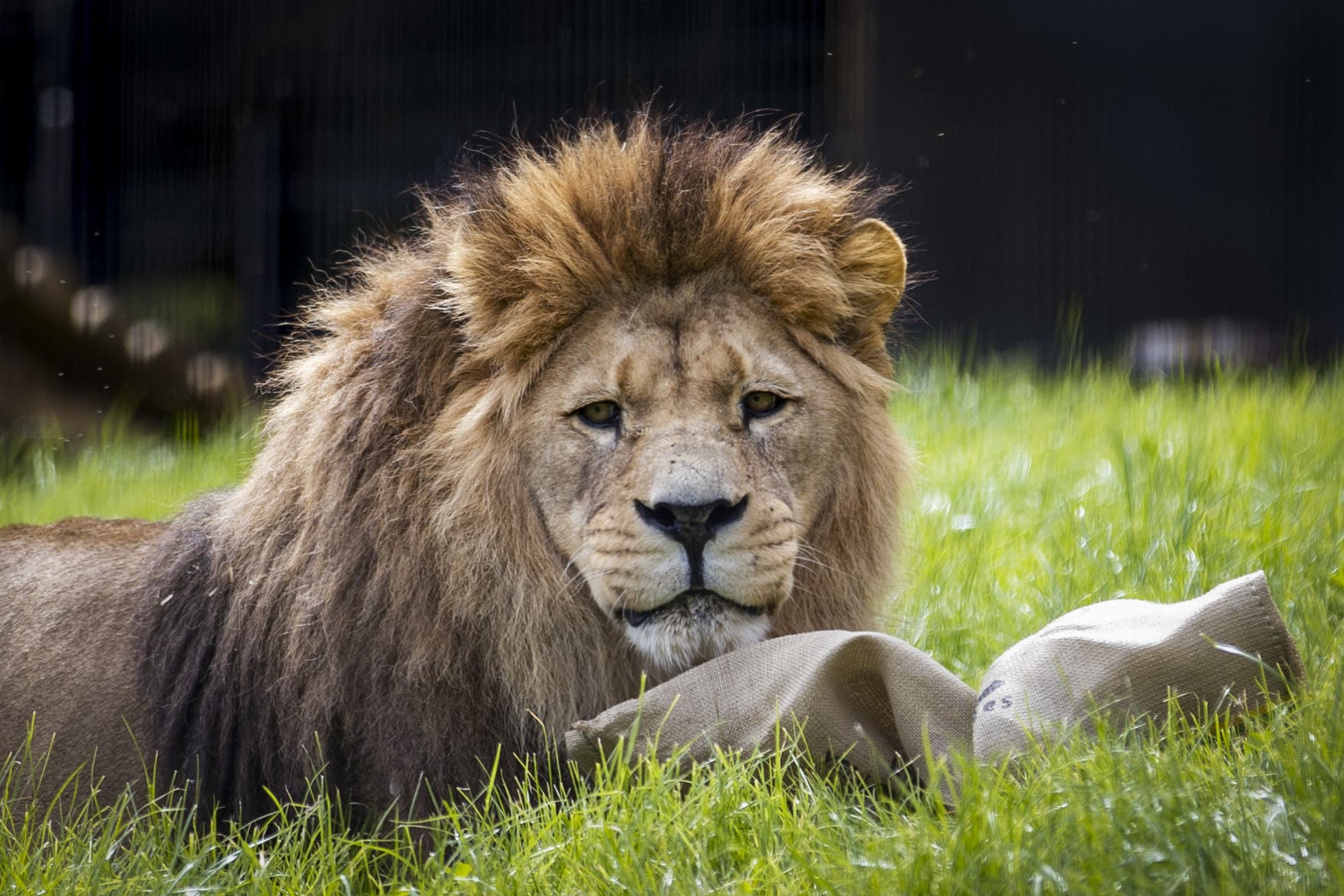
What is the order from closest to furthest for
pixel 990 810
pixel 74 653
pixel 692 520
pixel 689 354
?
pixel 990 810 < pixel 692 520 < pixel 689 354 < pixel 74 653

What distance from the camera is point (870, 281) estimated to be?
3.27m

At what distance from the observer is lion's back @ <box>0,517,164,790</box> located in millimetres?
3309

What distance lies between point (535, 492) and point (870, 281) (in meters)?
0.90

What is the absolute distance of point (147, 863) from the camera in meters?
2.82

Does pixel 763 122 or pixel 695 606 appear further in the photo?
pixel 763 122

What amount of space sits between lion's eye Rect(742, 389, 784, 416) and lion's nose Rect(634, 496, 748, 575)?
0.94ft

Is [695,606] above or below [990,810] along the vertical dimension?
above

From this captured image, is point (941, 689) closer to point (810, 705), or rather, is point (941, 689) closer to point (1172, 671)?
point (810, 705)

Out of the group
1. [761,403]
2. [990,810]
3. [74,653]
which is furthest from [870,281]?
[74,653]

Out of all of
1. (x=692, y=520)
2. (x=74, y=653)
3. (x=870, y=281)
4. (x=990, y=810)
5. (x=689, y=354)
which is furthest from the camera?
(x=74, y=653)

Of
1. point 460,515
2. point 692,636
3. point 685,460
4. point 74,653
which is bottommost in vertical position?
point 74,653

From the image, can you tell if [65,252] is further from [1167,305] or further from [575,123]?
[1167,305]

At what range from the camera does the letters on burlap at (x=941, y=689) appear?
2717 mm

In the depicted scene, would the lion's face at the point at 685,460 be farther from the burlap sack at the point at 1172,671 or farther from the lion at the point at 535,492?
the burlap sack at the point at 1172,671
